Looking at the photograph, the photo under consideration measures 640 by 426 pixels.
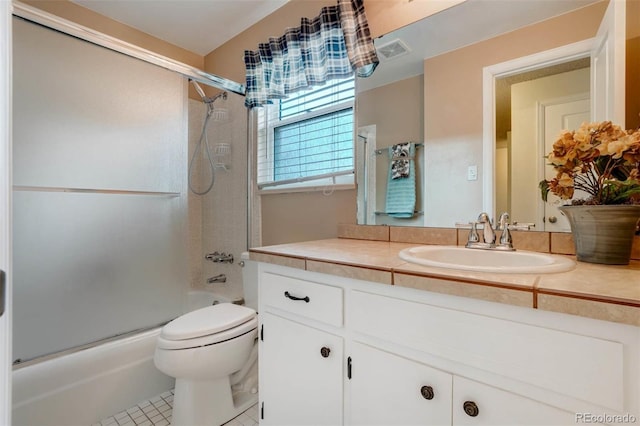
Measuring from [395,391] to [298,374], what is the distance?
A: 370mm

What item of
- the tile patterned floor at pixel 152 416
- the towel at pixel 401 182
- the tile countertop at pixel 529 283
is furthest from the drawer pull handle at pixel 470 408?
the tile patterned floor at pixel 152 416

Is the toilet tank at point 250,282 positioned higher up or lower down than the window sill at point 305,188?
lower down

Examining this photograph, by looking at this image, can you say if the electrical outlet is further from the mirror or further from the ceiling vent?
the ceiling vent

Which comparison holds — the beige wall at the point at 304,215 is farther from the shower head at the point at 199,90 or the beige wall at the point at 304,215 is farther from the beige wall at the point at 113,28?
the beige wall at the point at 113,28

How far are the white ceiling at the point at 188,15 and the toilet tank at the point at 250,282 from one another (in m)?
1.67

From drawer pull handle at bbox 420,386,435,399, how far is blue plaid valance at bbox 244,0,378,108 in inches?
52.5

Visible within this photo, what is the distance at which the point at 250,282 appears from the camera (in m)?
1.86

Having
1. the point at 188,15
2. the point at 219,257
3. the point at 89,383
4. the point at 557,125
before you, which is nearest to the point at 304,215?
the point at 219,257

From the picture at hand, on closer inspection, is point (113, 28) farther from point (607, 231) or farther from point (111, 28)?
point (607, 231)

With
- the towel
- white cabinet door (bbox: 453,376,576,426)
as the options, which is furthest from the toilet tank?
white cabinet door (bbox: 453,376,576,426)

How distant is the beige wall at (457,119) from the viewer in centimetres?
116

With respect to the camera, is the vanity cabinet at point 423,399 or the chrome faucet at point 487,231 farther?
the chrome faucet at point 487,231

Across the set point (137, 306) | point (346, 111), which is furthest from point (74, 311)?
point (346, 111)

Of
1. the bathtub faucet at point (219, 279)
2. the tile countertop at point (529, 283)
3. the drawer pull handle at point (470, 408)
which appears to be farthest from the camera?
the bathtub faucet at point (219, 279)
